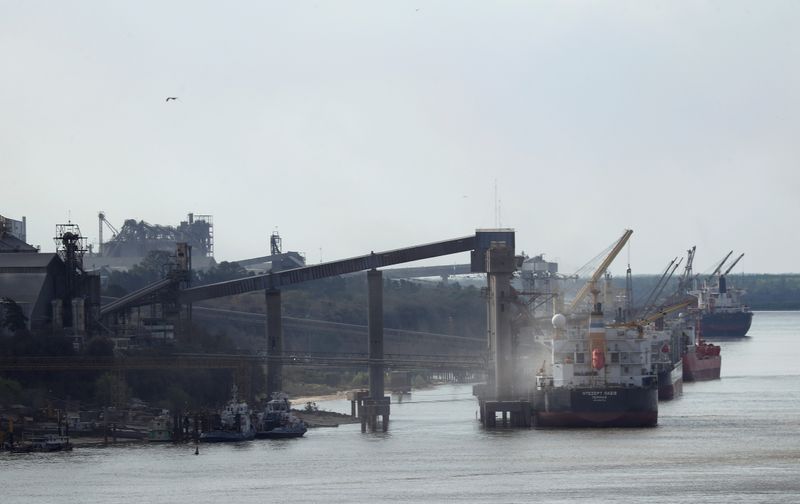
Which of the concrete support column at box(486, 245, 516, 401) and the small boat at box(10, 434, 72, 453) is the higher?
the concrete support column at box(486, 245, 516, 401)

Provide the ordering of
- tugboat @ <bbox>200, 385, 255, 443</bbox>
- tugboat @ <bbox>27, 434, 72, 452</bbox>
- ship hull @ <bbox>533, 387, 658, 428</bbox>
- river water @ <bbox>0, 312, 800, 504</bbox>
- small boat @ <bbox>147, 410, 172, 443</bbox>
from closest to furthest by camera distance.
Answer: river water @ <bbox>0, 312, 800, 504</bbox> → tugboat @ <bbox>27, 434, 72, 452</bbox> → tugboat @ <bbox>200, 385, 255, 443</bbox> → small boat @ <bbox>147, 410, 172, 443</bbox> → ship hull @ <bbox>533, 387, 658, 428</bbox>

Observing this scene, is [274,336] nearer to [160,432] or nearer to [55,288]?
[55,288]

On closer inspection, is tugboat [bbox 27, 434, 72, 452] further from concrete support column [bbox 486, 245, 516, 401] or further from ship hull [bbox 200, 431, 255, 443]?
concrete support column [bbox 486, 245, 516, 401]

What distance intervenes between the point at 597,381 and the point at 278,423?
2626 centimetres

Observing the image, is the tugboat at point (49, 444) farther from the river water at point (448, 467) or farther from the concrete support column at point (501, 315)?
the concrete support column at point (501, 315)

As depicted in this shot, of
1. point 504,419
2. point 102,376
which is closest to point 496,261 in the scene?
point 504,419

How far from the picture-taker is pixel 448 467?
372 feet

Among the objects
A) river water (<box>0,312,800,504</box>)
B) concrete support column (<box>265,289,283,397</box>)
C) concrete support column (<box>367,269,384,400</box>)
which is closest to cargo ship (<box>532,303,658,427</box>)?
river water (<box>0,312,800,504</box>)

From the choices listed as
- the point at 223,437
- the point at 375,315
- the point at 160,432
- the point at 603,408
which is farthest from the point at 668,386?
the point at 160,432

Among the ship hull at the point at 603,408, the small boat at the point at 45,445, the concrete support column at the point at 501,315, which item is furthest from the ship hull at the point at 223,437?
the ship hull at the point at 603,408

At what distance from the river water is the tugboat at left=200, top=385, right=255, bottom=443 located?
2.19m

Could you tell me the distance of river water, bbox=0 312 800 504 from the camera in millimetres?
100312

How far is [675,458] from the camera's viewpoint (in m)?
117

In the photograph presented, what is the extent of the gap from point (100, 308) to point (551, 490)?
82.1 meters
